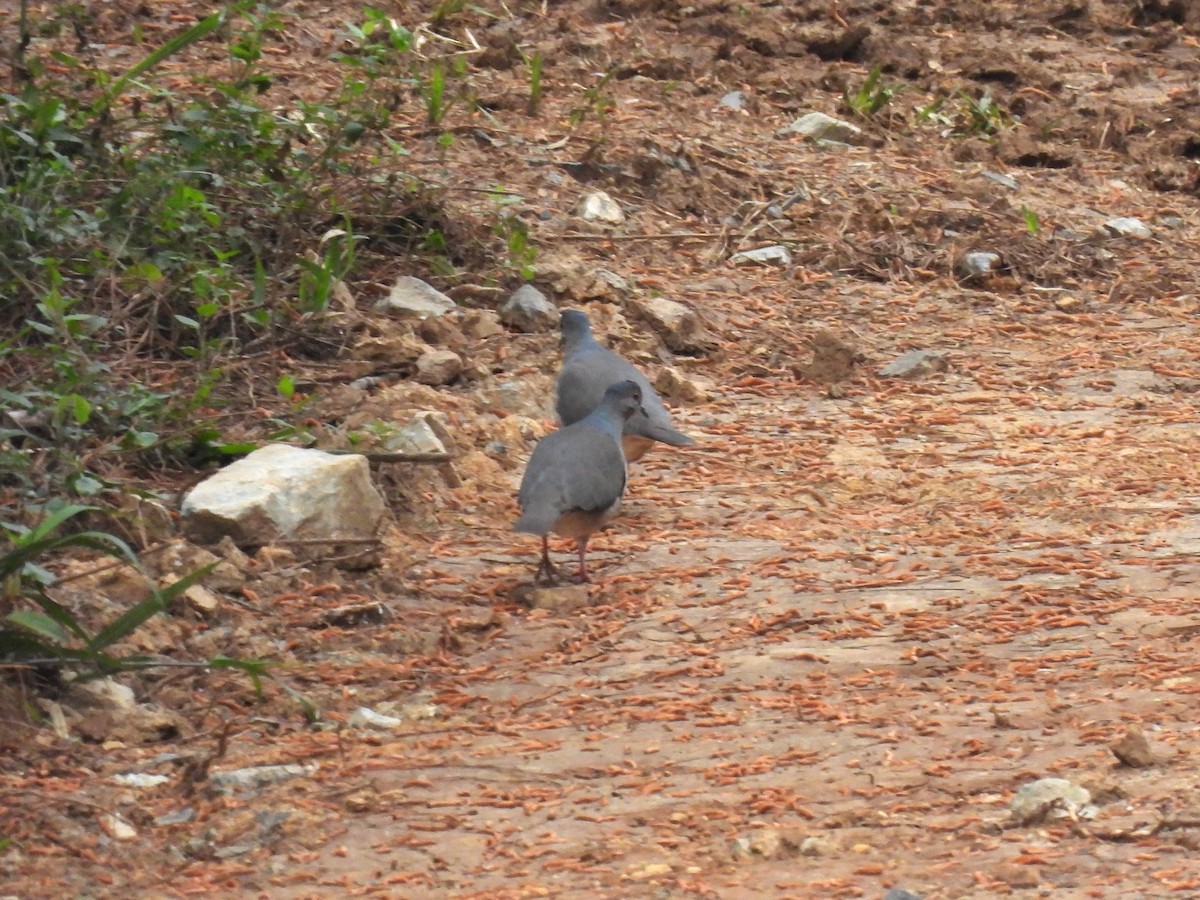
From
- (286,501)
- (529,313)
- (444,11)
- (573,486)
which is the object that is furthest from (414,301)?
(444,11)

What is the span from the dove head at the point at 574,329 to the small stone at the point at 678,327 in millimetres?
821

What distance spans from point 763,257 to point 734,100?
1.93m

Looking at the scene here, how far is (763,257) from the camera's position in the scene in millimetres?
8906

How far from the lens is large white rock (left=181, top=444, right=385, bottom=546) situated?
5531mm

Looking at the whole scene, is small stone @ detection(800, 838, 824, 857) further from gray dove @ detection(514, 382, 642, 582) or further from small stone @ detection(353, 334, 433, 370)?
small stone @ detection(353, 334, 433, 370)

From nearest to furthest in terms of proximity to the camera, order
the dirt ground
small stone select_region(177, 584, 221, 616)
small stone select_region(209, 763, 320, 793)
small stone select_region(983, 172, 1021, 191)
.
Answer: the dirt ground, small stone select_region(209, 763, 320, 793), small stone select_region(177, 584, 221, 616), small stone select_region(983, 172, 1021, 191)

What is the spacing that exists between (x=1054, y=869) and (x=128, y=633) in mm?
2313

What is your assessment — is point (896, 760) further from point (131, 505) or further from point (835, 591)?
point (131, 505)

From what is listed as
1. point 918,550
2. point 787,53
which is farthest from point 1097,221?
point 918,550

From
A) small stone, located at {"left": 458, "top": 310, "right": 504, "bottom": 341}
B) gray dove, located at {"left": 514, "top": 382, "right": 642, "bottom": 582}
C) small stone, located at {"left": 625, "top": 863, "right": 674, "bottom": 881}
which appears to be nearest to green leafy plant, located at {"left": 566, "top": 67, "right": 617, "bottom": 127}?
small stone, located at {"left": 458, "top": 310, "right": 504, "bottom": 341}

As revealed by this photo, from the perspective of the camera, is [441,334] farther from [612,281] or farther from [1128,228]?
[1128,228]

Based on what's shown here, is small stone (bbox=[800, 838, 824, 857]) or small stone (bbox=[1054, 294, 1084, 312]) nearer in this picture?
small stone (bbox=[800, 838, 824, 857])

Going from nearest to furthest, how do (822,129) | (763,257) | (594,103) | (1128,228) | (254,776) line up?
(254,776) → (763,257) → (1128,228) → (594,103) → (822,129)

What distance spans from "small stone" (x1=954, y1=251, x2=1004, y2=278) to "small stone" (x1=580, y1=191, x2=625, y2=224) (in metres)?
1.67
